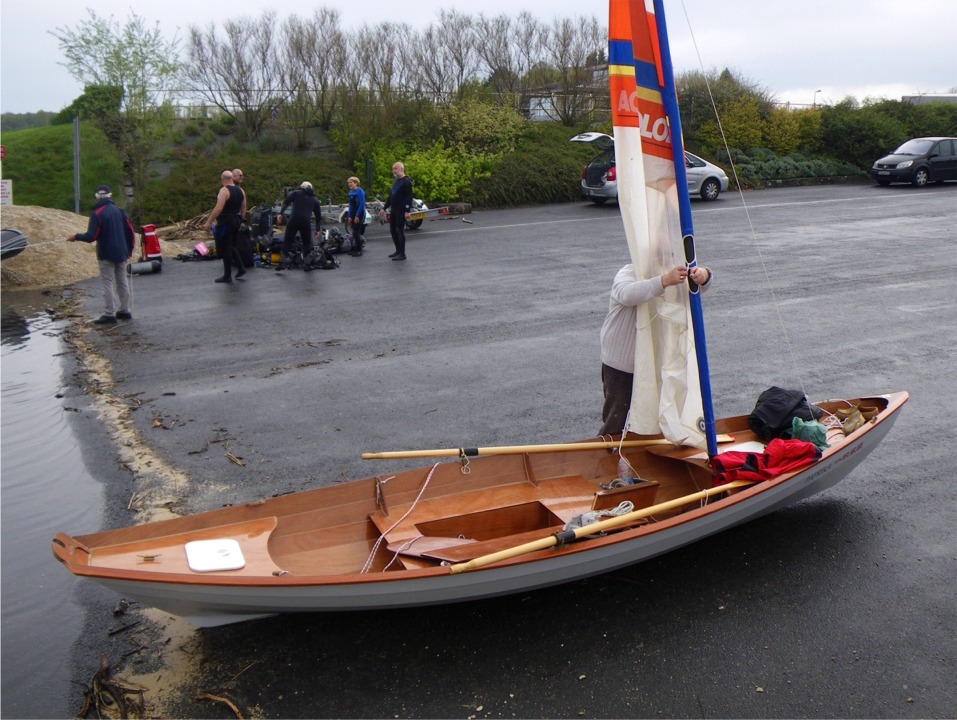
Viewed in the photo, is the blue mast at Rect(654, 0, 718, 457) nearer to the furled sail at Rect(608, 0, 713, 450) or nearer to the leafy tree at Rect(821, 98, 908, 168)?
the furled sail at Rect(608, 0, 713, 450)

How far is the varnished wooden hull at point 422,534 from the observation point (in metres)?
4.59

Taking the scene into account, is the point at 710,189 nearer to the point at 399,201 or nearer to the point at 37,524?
the point at 399,201

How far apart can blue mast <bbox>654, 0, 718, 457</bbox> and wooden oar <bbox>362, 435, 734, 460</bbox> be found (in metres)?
0.51

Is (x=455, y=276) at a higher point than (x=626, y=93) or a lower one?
lower

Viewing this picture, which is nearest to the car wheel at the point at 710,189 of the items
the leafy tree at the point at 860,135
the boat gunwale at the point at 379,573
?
the leafy tree at the point at 860,135

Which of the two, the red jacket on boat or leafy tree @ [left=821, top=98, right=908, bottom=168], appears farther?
leafy tree @ [left=821, top=98, right=908, bottom=168]

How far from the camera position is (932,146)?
94.5 ft

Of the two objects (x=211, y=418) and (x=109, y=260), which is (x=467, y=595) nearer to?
(x=211, y=418)

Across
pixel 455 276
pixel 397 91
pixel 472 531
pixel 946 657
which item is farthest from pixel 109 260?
pixel 397 91

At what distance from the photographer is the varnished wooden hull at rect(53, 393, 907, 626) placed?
4586mm

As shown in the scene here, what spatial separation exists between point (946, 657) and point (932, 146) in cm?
2862

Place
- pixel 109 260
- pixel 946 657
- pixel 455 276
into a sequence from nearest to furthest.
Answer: pixel 946 657, pixel 109 260, pixel 455 276

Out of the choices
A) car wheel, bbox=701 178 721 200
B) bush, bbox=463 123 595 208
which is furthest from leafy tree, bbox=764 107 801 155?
bush, bbox=463 123 595 208

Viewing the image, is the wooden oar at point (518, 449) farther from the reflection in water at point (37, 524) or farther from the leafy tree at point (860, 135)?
the leafy tree at point (860, 135)
